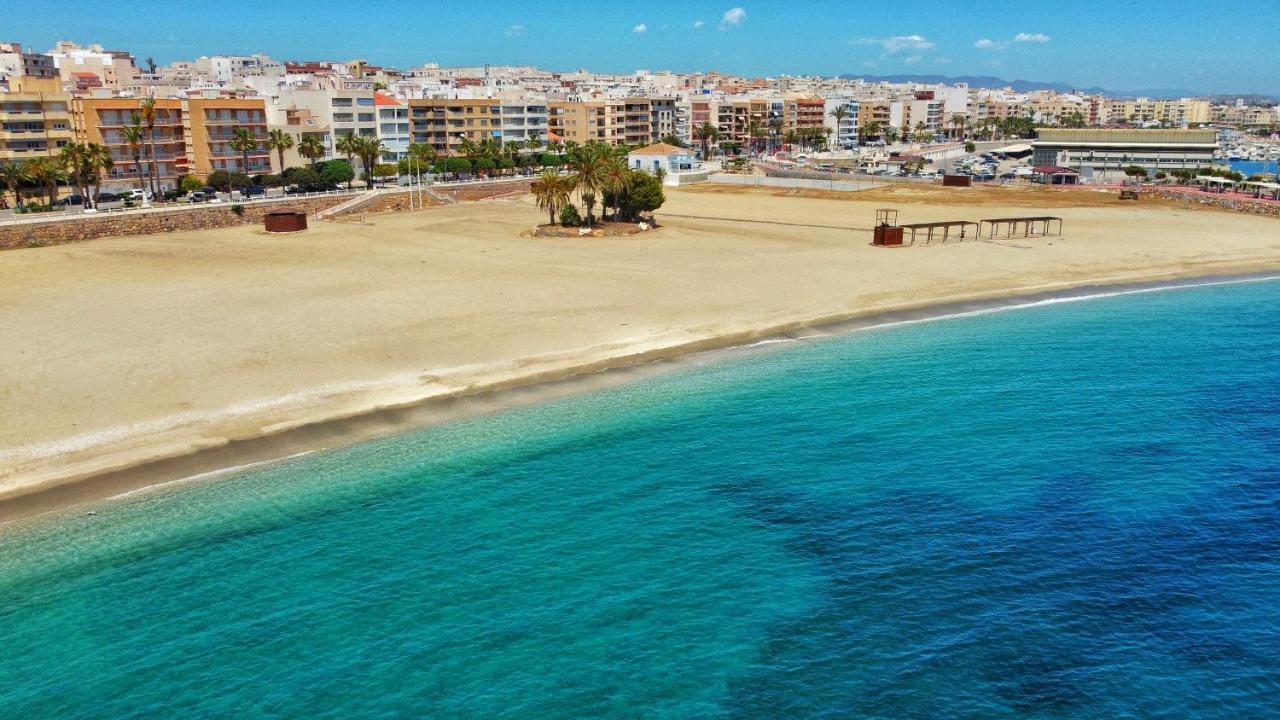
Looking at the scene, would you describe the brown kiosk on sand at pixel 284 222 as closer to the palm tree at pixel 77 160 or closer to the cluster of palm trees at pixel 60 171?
the palm tree at pixel 77 160

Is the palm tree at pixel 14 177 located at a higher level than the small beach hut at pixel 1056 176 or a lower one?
higher

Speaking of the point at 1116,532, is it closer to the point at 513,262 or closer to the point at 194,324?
the point at 194,324

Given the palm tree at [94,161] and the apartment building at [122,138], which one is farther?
the apartment building at [122,138]

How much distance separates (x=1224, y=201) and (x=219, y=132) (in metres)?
107

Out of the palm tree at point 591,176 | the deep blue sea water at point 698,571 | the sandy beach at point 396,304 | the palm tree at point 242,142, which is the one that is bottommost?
the deep blue sea water at point 698,571

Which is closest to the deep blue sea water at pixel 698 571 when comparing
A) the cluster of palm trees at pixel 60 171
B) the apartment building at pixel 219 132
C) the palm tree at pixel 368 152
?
the cluster of palm trees at pixel 60 171

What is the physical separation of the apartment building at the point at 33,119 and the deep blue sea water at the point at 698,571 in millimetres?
91141

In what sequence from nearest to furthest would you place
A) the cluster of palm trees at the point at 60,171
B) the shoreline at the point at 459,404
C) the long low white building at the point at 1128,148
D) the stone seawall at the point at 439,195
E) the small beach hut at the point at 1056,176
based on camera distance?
1. the shoreline at the point at 459,404
2. the cluster of palm trees at the point at 60,171
3. the stone seawall at the point at 439,195
4. the small beach hut at the point at 1056,176
5. the long low white building at the point at 1128,148

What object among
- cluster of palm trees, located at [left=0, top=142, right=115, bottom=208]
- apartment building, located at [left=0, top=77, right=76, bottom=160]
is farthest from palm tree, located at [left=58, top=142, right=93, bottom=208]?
apartment building, located at [left=0, top=77, right=76, bottom=160]

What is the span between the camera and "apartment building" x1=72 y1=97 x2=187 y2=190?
103 metres

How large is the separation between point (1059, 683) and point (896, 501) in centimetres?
835

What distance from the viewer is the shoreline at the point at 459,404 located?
26.2 metres

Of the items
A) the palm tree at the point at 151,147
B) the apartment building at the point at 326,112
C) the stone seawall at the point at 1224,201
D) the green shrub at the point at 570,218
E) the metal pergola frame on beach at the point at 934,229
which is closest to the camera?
the metal pergola frame on beach at the point at 934,229

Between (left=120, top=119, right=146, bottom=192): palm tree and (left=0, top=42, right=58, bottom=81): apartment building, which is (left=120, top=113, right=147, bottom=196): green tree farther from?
(left=0, top=42, right=58, bottom=81): apartment building
